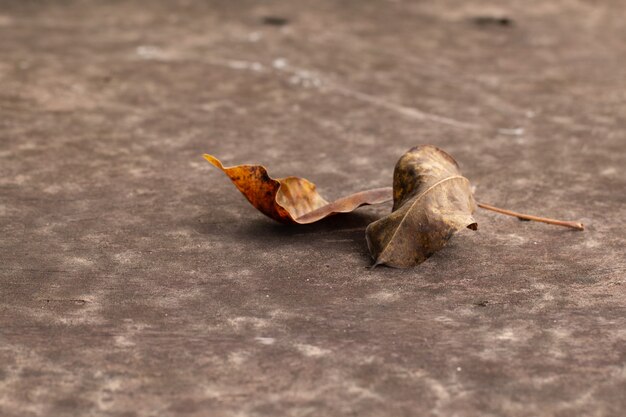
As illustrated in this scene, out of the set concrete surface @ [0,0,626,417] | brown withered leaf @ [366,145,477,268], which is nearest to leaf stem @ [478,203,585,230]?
concrete surface @ [0,0,626,417]

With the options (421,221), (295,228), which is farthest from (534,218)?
(295,228)

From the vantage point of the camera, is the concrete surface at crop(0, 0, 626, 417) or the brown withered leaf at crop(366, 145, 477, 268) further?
the brown withered leaf at crop(366, 145, 477, 268)

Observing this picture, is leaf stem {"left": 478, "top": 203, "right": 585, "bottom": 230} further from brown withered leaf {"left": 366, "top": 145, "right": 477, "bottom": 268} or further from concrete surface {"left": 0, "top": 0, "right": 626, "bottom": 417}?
brown withered leaf {"left": 366, "top": 145, "right": 477, "bottom": 268}

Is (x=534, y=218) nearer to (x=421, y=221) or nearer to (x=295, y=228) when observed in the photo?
(x=421, y=221)

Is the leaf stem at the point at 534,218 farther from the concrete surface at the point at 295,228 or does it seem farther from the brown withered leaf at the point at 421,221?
the brown withered leaf at the point at 421,221

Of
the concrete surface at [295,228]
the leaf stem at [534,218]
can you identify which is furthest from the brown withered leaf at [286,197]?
the leaf stem at [534,218]

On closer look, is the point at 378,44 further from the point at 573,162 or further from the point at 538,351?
the point at 538,351

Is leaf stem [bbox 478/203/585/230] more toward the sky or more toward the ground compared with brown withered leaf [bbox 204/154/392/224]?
more toward the ground
